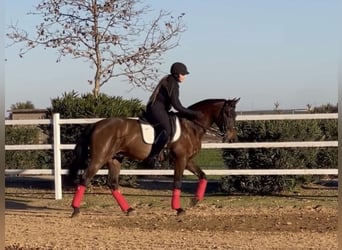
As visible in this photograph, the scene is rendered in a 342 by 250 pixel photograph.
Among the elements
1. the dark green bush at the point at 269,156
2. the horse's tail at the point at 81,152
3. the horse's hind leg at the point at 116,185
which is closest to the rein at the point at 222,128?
the horse's hind leg at the point at 116,185

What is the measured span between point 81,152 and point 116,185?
81 cm

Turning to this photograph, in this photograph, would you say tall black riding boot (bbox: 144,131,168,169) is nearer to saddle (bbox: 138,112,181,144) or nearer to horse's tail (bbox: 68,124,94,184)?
saddle (bbox: 138,112,181,144)

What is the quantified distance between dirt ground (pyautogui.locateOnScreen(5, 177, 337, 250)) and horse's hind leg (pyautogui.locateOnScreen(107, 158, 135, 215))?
146 millimetres

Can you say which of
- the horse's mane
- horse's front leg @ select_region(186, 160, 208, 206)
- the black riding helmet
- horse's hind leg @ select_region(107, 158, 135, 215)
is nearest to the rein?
the horse's mane

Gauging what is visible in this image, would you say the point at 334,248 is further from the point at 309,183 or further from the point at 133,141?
the point at 309,183

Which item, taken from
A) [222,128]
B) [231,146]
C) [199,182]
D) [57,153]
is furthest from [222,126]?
[57,153]

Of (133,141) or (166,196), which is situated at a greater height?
(133,141)

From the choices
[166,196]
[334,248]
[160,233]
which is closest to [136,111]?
[166,196]

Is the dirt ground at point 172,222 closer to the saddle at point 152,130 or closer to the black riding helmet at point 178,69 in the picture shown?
the saddle at point 152,130

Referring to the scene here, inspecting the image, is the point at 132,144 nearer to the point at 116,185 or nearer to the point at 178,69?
the point at 116,185

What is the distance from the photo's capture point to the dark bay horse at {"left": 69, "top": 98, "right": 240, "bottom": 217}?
1096cm

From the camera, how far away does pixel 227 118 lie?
11.1 m

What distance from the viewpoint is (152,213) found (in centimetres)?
1128

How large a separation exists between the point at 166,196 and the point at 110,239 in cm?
510
